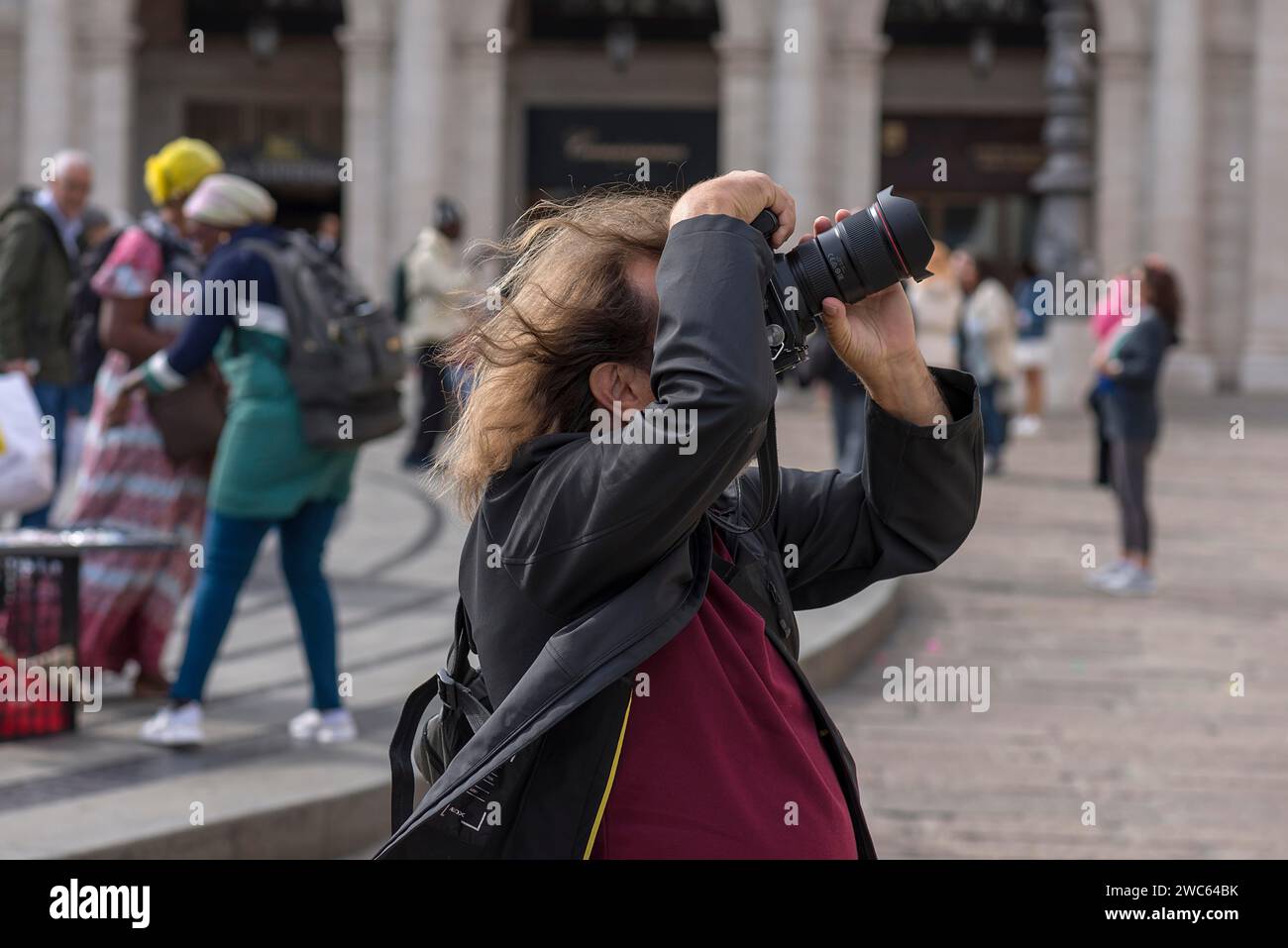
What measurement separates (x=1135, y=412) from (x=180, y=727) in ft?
18.4

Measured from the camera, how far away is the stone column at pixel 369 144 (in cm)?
2603

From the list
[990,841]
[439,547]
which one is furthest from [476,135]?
[990,841]

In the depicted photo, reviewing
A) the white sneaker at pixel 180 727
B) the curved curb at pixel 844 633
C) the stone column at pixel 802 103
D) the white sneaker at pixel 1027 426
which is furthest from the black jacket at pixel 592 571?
the stone column at pixel 802 103

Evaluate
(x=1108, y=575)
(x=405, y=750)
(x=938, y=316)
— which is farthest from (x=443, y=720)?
(x=938, y=316)

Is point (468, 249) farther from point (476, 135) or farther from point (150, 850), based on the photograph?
point (476, 135)

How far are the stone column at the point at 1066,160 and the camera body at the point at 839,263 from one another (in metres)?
18.2

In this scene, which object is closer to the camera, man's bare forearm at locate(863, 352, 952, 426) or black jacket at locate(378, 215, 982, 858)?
black jacket at locate(378, 215, 982, 858)

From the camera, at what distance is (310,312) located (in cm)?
555

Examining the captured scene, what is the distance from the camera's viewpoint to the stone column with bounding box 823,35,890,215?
86.1 ft

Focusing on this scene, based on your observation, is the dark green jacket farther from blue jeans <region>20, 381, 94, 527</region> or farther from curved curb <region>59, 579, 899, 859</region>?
curved curb <region>59, 579, 899, 859</region>

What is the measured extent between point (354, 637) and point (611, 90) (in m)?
23.6

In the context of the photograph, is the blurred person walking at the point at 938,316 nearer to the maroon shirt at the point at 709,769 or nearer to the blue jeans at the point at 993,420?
the blue jeans at the point at 993,420

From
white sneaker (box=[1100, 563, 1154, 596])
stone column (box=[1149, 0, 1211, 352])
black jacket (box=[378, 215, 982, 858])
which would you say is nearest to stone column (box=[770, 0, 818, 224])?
stone column (box=[1149, 0, 1211, 352])

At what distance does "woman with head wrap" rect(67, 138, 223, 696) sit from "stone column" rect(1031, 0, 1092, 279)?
1456 centimetres
